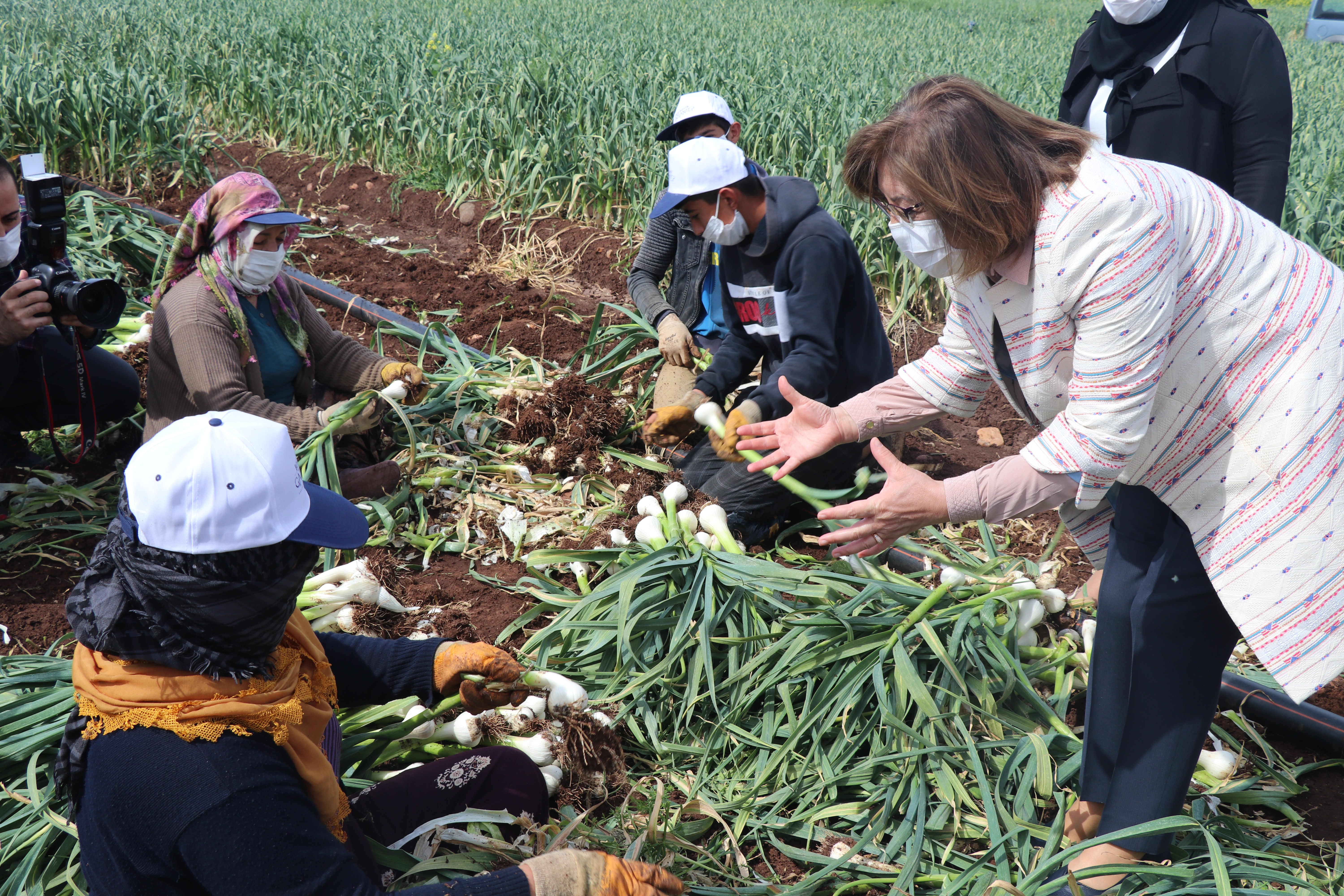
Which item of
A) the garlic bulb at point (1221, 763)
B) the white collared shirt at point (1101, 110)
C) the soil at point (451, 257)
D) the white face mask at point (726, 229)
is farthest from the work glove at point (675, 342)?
the garlic bulb at point (1221, 763)

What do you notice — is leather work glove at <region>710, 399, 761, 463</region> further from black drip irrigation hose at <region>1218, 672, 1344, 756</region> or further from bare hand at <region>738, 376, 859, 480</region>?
black drip irrigation hose at <region>1218, 672, 1344, 756</region>

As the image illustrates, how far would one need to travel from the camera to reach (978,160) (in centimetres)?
132

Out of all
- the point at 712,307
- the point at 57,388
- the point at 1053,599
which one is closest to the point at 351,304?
the point at 57,388

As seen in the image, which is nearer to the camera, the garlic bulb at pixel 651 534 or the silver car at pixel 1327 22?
the garlic bulb at pixel 651 534

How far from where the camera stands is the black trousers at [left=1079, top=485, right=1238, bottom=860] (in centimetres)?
148

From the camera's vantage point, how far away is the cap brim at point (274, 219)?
258 centimetres

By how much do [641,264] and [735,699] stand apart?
1.93m

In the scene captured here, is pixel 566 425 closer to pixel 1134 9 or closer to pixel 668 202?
pixel 668 202

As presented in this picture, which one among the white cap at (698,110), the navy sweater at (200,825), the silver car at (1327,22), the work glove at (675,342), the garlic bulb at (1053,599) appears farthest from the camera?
the silver car at (1327,22)

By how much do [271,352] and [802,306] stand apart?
5.21 ft

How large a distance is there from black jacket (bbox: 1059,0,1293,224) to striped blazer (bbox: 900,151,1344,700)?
105 centimetres

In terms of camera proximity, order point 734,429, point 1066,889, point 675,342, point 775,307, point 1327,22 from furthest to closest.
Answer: point 1327,22 < point 675,342 < point 775,307 < point 734,429 < point 1066,889

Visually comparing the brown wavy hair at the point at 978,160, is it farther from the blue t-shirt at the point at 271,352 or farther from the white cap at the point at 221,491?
the blue t-shirt at the point at 271,352

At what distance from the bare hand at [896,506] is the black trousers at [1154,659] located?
1.15 feet
